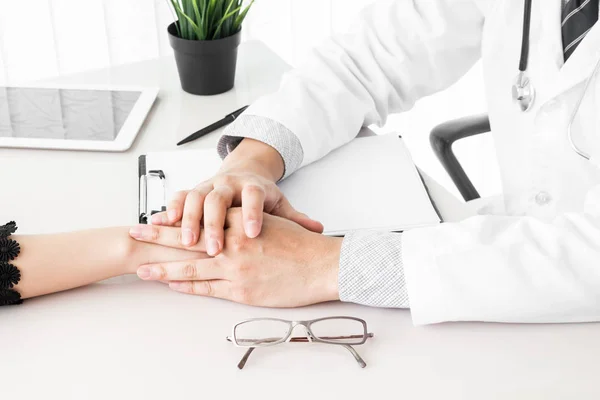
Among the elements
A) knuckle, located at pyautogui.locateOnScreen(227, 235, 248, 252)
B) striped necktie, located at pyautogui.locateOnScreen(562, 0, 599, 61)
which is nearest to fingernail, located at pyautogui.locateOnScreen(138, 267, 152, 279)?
knuckle, located at pyautogui.locateOnScreen(227, 235, 248, 252)

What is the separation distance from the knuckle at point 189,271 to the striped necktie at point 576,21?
2.12 ft

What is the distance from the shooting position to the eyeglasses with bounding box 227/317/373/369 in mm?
712

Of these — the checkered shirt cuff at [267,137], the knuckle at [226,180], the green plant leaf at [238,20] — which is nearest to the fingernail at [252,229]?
the knuckle at [226,180]

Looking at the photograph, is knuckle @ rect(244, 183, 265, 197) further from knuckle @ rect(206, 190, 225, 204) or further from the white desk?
the white desk

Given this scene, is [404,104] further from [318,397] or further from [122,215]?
[318,397]

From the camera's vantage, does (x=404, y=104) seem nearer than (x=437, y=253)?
No

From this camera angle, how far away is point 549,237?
0.78 m

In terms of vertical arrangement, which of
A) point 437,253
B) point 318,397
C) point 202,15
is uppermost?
point 202,15

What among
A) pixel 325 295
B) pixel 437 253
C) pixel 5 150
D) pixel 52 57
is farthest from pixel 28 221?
pixel 52 57

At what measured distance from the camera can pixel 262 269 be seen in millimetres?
816

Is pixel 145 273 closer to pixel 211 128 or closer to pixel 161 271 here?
pixel 161 271

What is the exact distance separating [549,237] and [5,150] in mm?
884

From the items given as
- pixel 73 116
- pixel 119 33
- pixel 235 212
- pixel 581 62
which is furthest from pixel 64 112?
pixel 119 33

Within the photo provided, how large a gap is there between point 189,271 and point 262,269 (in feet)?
0.30
